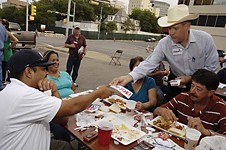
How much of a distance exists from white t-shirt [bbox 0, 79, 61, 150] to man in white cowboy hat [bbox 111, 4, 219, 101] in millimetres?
1265

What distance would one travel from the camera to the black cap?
160cm

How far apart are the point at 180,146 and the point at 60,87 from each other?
7.16 ft

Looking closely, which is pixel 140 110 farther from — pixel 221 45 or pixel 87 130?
pixel 221 45

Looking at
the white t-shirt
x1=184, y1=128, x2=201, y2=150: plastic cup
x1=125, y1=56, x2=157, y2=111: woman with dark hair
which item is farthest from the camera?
x1=125, y1=56, x2=157, y2=111: woman with dark hair

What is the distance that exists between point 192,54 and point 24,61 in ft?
7.12

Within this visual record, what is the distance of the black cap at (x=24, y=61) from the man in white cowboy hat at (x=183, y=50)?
1.17 m

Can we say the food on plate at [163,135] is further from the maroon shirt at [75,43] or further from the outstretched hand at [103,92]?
the maroon shirt at [75,43]

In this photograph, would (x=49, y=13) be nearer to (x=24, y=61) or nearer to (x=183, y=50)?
(x=183, y=50)

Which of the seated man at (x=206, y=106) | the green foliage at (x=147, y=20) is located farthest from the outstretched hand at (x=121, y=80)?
the green foliage at (x=147, y=20)

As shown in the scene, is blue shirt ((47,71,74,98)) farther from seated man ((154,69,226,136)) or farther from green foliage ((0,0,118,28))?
green foliage ((0,0,118,28))

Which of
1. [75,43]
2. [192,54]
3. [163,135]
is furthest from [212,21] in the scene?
[163,135]

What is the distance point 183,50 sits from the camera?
111 inches

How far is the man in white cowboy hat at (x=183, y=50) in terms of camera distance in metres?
2.63

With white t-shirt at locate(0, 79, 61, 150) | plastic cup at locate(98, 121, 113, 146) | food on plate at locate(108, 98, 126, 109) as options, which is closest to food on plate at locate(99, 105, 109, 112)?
food on plate at locate(108, 98, 126, 109)
